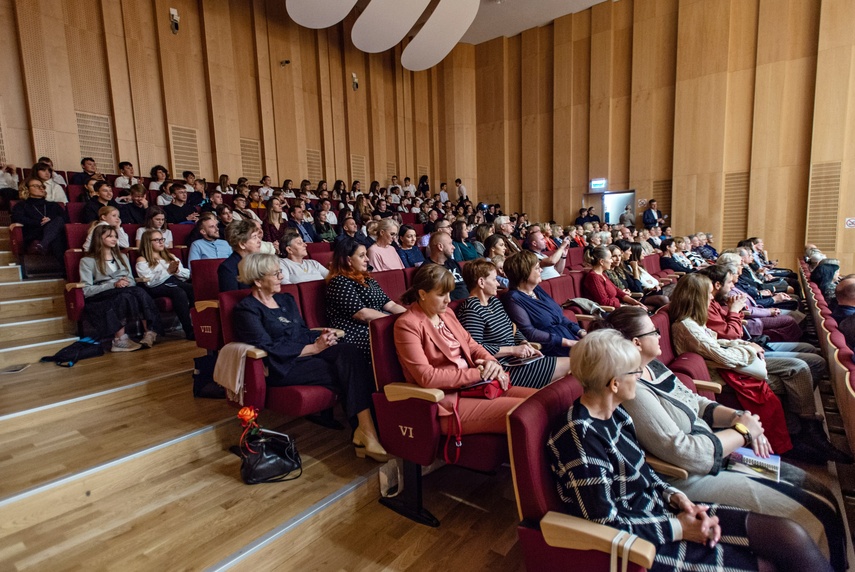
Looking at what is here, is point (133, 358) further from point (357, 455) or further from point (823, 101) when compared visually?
point (823, 101)

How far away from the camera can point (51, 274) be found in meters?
3.24

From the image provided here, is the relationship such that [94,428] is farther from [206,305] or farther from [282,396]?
[282,396]

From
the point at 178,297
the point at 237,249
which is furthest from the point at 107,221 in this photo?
the point at 237,249

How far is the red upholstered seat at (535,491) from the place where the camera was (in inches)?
37.2

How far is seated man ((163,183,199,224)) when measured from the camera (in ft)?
13.6

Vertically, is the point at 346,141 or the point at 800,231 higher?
the point at 346,141

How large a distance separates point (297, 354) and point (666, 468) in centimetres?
126

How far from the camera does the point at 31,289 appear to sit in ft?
9.57

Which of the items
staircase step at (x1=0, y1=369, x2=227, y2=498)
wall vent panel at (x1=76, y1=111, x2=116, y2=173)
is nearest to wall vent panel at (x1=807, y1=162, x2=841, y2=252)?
staircase step at (x1=0, y1=369, x2=227, y2=498)

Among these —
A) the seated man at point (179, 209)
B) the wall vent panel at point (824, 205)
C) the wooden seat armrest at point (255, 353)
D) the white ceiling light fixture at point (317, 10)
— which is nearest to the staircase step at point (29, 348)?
the wooden seat armrest at point (255, 353)

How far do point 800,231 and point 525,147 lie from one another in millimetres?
4747

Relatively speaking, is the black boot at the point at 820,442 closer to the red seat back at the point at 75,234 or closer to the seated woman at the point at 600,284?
the seated woman at the point at 600,284

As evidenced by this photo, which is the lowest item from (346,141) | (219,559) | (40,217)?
(219,559)

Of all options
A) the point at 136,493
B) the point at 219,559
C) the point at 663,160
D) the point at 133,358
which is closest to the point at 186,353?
the point at 133,358
